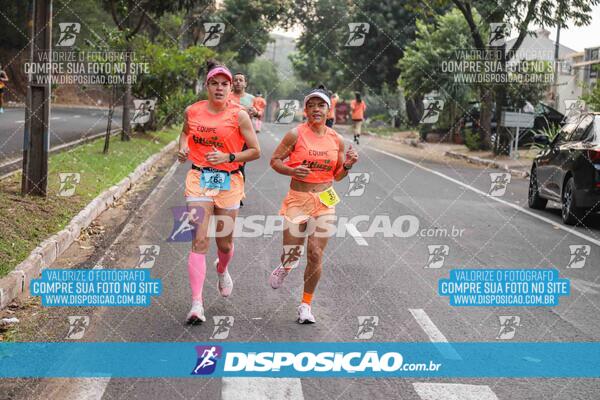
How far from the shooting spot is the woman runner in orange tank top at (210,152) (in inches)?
271

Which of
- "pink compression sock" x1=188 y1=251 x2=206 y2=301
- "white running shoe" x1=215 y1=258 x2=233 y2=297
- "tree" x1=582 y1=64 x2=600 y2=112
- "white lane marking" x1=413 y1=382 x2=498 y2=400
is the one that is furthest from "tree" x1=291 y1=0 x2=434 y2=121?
"white lane marking" x1=413 y1=382 x2=498 y2=400

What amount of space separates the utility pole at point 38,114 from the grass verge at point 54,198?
27 cm

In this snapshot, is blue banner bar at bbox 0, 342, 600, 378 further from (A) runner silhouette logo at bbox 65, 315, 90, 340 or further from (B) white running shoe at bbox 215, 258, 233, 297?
(B) white running shoe at bbox 215, 258, 233, 297

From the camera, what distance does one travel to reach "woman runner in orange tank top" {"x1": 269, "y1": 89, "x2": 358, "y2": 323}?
6.84m

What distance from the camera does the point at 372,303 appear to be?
7648mm

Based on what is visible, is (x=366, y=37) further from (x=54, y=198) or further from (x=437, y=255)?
(x=437, y=255)

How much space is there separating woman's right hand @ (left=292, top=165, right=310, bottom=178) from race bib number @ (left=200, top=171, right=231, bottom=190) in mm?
587

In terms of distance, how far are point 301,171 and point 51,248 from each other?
3.54 meters

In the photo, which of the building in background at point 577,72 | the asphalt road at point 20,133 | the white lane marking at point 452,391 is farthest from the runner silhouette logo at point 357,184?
the building in background at point 577,72

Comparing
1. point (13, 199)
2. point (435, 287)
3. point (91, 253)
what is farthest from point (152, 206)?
point (435, 287)

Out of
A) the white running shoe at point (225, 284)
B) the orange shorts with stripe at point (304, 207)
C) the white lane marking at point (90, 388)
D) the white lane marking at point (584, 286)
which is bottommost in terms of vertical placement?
the white lane marking at point (584, 286)

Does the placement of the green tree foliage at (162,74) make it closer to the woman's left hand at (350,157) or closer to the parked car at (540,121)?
the parked car at (540,121)

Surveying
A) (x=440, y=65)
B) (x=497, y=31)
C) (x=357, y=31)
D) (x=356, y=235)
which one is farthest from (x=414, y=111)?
(x=356, y=235)

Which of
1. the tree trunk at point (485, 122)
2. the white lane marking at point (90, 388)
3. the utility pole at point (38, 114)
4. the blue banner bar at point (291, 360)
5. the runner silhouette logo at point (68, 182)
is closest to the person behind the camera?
the white lane marking at point (90, 388)
